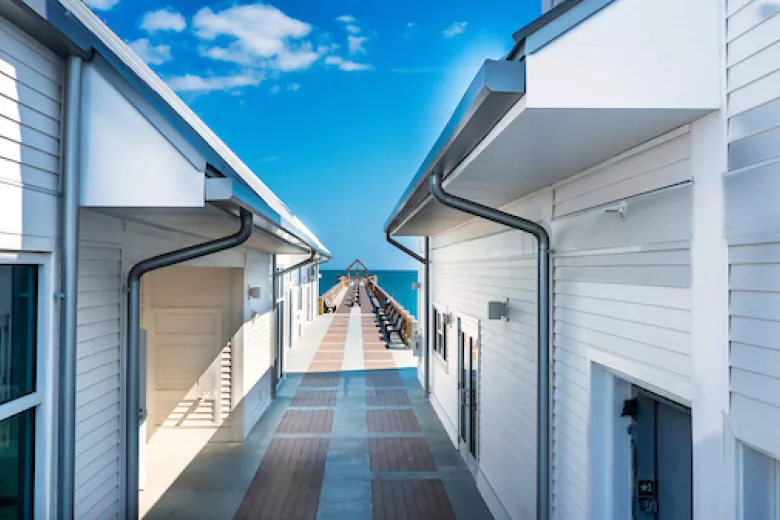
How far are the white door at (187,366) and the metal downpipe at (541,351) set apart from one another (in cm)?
478

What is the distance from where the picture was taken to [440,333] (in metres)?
9.09

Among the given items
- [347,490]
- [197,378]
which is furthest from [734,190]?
[197,378]

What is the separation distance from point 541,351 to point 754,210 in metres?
2.07

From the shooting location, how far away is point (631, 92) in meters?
2.07

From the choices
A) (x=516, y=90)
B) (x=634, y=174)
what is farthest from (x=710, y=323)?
(x=516, y=90)

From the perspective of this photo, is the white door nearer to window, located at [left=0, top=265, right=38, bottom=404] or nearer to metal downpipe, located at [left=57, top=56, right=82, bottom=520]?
metal downpipe, located at [left=57, top=56, right=82, bottom=520]

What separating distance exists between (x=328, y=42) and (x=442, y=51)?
41.8m

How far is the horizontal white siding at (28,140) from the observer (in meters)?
2.49

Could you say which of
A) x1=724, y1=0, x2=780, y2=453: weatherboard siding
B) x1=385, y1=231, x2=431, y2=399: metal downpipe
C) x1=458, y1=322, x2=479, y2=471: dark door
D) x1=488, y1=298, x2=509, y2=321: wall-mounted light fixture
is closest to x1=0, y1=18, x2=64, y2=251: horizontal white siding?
x1=724, y1=0, x2=780, y2=453: weatherboard siding

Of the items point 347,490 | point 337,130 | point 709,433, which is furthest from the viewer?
point 337,130

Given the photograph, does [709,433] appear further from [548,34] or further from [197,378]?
[197,378]

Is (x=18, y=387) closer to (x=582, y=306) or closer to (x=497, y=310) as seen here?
(x=582, y=306)

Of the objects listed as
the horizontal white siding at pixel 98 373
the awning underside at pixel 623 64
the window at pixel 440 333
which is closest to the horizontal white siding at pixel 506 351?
the window at pixel 440 333

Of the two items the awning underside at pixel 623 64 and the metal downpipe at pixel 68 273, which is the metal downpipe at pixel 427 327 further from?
the awning underside at pixel 623 64
